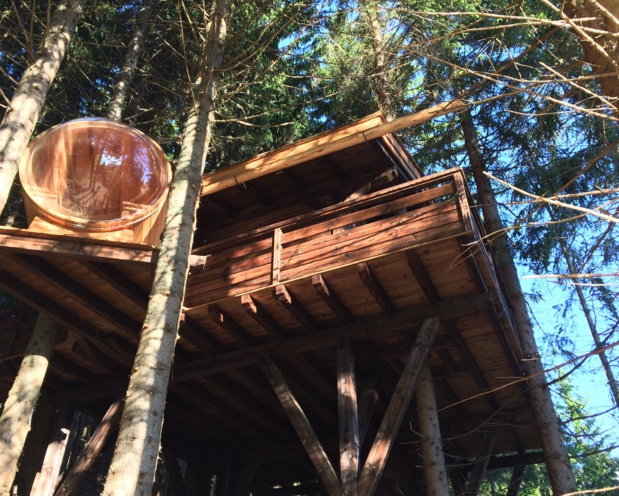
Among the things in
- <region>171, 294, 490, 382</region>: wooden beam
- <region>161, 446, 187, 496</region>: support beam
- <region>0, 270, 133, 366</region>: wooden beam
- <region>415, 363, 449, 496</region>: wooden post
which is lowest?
<region>415, 363, 449, 496</region>: wooden post

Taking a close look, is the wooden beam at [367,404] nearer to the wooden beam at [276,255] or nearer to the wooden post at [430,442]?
the wooden post at [430,442]

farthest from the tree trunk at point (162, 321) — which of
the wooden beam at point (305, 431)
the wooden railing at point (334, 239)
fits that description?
the wooden beam at point (305, 431)

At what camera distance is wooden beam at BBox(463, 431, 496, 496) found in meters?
9.42

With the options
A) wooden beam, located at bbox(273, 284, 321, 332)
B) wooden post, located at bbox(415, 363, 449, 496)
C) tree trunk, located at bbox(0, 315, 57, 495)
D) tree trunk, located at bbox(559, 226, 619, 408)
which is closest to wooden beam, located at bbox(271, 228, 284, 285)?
wooden beam, located at bbox(273, 284, 321, 332)

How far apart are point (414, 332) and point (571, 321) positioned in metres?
6.26

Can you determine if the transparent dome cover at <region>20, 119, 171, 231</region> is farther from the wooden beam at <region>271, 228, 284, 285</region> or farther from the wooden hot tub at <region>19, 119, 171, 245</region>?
the wooden beam at <region>271, 228, 284, 285</region>

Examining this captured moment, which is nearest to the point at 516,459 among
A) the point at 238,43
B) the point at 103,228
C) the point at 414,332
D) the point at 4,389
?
the point at 414,332

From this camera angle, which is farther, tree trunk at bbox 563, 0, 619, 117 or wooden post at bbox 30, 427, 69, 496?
wooden post at bbox 30, 427, 69, 496

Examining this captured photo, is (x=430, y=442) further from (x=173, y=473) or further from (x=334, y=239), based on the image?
(x=173, y=473)

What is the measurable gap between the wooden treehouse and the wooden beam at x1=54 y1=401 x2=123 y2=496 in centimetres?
77

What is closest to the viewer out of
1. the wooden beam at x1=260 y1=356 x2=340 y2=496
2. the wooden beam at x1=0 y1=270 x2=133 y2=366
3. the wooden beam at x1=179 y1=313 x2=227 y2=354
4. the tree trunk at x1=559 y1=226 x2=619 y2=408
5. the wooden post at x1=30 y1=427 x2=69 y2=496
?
the tree trunk at x1=559 y1=226 x2=619 y2=408

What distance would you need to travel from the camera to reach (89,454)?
8211 millimetres

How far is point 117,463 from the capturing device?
4.28 meters

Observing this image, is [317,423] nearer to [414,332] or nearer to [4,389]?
[414,332]
